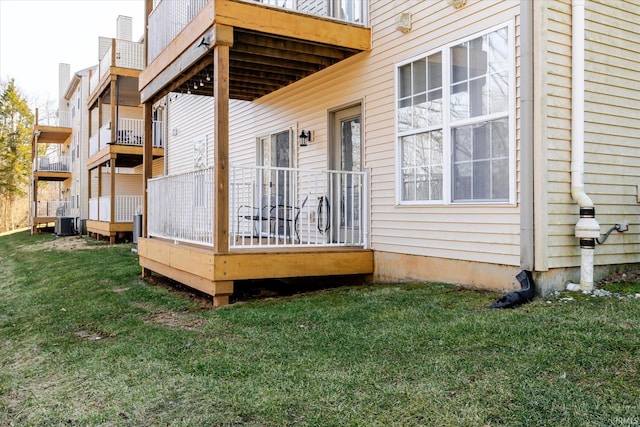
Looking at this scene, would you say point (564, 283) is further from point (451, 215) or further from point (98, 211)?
point (98, 211)

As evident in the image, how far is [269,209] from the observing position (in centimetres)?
691

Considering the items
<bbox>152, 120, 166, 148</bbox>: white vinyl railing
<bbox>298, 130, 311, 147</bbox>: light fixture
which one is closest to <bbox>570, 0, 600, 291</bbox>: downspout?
<bbox>298, 130, 311, 147</bbox>: light fixture

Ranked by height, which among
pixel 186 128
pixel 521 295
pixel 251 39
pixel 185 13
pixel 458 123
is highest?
pixel 185 13

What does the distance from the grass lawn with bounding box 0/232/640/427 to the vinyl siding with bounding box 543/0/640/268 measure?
71 centimetres

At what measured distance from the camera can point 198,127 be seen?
43.4 ft

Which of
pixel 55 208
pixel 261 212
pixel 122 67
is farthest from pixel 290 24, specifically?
pixel 55 208

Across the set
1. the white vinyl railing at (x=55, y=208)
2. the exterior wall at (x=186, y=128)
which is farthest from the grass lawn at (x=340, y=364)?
the white vinyl railing at (x=55, y=208)

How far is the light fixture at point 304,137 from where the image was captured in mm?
8438

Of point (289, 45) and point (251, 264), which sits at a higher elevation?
point (289, 45)

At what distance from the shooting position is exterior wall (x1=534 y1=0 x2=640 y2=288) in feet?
15.9

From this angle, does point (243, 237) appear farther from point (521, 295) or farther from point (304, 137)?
point (521, 295)

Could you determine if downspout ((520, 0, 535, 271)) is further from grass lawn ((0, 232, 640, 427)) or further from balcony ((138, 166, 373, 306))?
balcony ((138, 166, 373, 306))

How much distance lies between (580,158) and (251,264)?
360 centimetres

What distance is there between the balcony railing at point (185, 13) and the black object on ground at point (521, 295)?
13.5 ft
